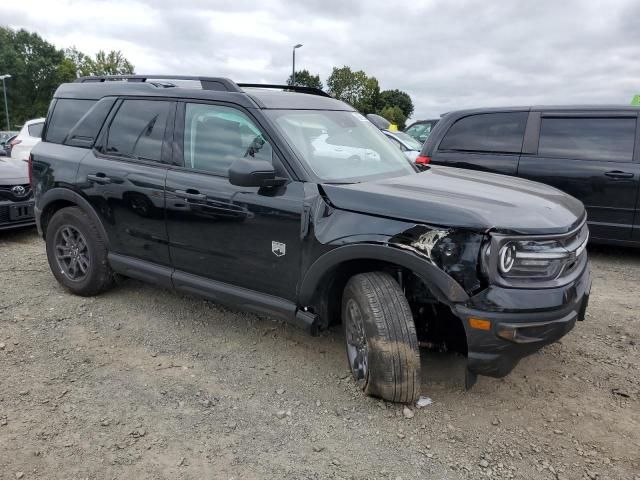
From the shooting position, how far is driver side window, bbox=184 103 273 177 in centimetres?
334

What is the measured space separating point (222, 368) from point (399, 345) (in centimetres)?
127

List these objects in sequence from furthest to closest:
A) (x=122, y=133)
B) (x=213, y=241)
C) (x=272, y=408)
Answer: (x=122, y=133), (x=213, y=241), (x=272, y=408)

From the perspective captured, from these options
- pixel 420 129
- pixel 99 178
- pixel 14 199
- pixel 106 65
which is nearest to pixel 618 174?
pixel 99 178

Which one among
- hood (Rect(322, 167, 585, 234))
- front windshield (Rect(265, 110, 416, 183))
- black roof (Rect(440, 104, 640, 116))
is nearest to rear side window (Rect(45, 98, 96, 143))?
front windshield (Rect(265, 110, 416, 183))

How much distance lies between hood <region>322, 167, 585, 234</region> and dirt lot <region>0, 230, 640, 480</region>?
1.09m

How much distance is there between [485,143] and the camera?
6.14 meters

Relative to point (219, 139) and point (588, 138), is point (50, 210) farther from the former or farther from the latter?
point (588, 138)

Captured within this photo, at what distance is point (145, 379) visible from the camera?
3.21 meters

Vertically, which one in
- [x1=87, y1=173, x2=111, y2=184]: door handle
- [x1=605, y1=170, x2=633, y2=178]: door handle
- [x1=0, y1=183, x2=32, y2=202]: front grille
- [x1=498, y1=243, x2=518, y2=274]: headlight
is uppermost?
[x1=605, y1=170, x2=633, y2=178]: door handle

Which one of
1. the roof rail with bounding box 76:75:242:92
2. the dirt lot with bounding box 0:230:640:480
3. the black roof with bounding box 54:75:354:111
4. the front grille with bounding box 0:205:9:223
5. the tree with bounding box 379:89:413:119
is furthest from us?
the tree with bounding box 379:89:413:119

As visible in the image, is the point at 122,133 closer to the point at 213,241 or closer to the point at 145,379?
the point at 213,241

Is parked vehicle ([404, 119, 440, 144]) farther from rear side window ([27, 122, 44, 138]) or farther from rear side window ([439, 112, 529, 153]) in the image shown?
rear side window ([27, 122, 44, 138])

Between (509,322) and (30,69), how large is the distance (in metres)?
75.0

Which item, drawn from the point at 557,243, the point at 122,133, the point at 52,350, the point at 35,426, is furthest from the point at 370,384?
the point at 122,133
